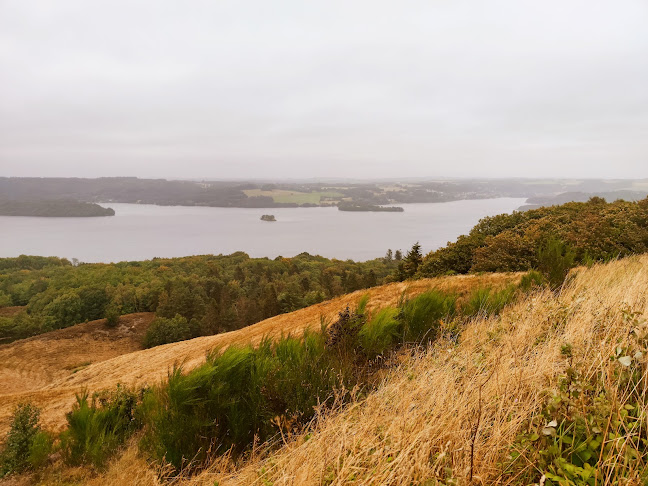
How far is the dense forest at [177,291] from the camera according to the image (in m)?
36.6

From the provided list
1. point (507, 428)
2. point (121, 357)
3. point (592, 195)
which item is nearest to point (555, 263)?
point (507, 428)

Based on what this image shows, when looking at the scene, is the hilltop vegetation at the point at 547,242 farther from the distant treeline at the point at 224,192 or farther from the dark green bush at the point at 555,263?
the distant treeline at the point at 224,192

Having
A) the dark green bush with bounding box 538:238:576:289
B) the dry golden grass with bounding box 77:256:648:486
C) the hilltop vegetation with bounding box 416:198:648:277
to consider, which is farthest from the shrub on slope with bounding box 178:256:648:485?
the hilltop vegetation with bounding box 416:198:648:277

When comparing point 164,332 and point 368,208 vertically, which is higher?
point 368,208

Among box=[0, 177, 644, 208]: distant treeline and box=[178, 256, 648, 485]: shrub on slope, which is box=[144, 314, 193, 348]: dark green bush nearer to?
box=[178, 256, 648, 485]: shrub on slope

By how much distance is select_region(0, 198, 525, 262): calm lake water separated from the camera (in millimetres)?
95988

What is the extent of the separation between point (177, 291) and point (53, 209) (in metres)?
169

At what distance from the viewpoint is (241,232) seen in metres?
126

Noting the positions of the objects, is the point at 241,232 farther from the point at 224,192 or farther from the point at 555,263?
the point at 555,263

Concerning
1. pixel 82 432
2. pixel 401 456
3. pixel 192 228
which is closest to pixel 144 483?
pixel 82 432

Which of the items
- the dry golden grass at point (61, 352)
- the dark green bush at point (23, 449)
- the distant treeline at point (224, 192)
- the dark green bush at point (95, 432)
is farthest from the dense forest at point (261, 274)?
the distant treeline at point (224, 192)

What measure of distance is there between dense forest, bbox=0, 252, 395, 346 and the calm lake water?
24.9 metres

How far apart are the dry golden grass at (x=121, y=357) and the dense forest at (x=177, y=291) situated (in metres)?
7.75

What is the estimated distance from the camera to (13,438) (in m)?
4.46
